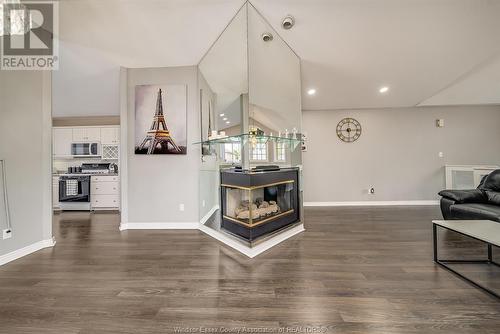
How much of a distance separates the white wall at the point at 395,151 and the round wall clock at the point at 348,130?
11 centimetres

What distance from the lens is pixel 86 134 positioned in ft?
16.7

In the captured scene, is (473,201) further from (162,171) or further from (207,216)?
(162,171)

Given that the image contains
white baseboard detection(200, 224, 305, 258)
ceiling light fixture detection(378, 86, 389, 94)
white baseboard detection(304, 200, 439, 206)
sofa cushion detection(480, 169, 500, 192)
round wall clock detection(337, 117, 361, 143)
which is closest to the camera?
white baseboard detection(200, 224, 305, 258)

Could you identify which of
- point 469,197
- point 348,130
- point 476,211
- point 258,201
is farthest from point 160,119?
point 469,197

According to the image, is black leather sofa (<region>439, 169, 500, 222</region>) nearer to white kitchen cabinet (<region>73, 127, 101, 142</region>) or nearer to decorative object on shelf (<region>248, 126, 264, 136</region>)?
decorative object on shelf (<region>248, 126, 264, 136</region>)

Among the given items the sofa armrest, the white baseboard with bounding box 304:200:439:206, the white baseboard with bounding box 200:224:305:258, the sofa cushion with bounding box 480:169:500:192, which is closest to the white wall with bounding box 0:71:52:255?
the white baseboard with bounding box 200:224:305:258

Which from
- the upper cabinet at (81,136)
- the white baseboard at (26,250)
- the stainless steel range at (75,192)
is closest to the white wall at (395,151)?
the white baseboard at (26,250)

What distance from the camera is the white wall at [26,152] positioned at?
2.24m

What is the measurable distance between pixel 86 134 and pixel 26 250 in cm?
360

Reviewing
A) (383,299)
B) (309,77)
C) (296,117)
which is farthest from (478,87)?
(383,299)

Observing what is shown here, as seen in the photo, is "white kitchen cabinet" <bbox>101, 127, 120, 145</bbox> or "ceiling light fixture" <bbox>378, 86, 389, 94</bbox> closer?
"ceiling light fixture" <bbox>378, 86, 389, 94</bbox>

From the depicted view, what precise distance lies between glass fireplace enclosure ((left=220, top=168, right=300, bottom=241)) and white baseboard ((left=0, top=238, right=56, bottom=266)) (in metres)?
2.23

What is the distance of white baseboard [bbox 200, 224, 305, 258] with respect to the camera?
2348mm
